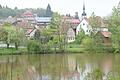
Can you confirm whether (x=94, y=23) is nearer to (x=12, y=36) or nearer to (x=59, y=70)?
(x=12, y=36)

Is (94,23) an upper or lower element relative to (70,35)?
upper

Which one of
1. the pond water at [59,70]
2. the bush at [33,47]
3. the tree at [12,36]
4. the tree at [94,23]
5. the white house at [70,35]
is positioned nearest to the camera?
the pond water at [59,70]

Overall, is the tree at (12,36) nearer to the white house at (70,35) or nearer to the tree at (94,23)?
the tree at (94,23)

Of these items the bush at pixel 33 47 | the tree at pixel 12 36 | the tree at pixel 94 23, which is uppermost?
the tree at pixel 94 23

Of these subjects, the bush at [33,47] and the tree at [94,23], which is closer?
the bush at [33,47]

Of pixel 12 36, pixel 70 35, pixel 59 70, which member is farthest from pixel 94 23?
pixel 59 70

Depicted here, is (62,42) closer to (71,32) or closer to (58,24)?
(58,24)

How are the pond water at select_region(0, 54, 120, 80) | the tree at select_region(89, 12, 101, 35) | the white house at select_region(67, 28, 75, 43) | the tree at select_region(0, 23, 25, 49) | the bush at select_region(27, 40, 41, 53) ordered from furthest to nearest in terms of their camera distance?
1. the white house at select_region(67, 28, 75, 43)
2. the tree at select_region(89, 12, 101, 35)
3. the tree at select_region(0, 23, 25, 49)
4. the bush at select_region(27, 40, 41, 53)
5. the pond water at select_region(0, 54, 120, 80)

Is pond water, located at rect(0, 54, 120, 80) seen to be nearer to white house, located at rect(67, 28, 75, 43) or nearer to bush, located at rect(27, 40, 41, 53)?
bush, located at rect(27, 40, 41, 53)

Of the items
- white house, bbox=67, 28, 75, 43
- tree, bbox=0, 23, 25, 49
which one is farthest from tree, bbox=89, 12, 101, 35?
tree, bbox=0, 23, 25, 49

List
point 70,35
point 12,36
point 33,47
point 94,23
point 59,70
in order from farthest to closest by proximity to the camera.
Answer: point 70,35, point 94,23, point 12,36, point 33,47, point 59,70

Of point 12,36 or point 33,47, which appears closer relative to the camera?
point 33,47

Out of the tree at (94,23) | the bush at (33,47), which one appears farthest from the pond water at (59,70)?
the tree at (94,23)

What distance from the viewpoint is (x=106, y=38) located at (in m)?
39.5
